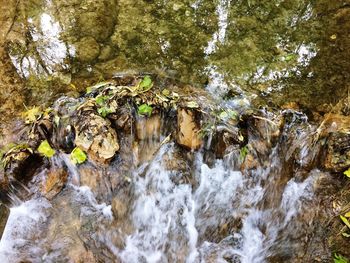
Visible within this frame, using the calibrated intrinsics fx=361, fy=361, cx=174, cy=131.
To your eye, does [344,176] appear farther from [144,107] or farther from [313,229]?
[144,107]

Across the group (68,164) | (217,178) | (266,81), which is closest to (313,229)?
(217,178)

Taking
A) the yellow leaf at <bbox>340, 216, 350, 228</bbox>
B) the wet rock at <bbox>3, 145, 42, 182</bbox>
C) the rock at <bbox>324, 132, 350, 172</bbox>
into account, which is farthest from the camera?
the wet rock at <bbox>3, 145, 42, 182</bbox>

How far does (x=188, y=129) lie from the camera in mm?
4465

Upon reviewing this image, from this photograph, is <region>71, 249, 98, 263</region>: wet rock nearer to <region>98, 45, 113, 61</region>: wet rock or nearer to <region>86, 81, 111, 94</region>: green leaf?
<region>86, 81, 111, 94</region>: green leaf

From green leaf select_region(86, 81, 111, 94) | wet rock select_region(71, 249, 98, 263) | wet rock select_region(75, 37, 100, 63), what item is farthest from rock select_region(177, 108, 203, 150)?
wet rock select_region(71, 249, 98, 263)

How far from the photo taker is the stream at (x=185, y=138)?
13.6 ft

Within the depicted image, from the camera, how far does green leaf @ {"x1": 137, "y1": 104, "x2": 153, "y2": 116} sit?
177 inches

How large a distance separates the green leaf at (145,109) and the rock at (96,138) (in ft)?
1.39

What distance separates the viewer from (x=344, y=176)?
13.1 feet

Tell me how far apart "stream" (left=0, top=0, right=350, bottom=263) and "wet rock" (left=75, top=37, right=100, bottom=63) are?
18mm

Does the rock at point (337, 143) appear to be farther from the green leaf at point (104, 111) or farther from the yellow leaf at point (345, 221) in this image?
the green leaf at point (104, 111)

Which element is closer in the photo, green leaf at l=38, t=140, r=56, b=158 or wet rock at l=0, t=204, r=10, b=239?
wet rock at l=0, t=204, r=10, b=239

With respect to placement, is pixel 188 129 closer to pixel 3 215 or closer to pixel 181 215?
pixel 181 215

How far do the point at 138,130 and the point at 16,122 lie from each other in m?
1.58
